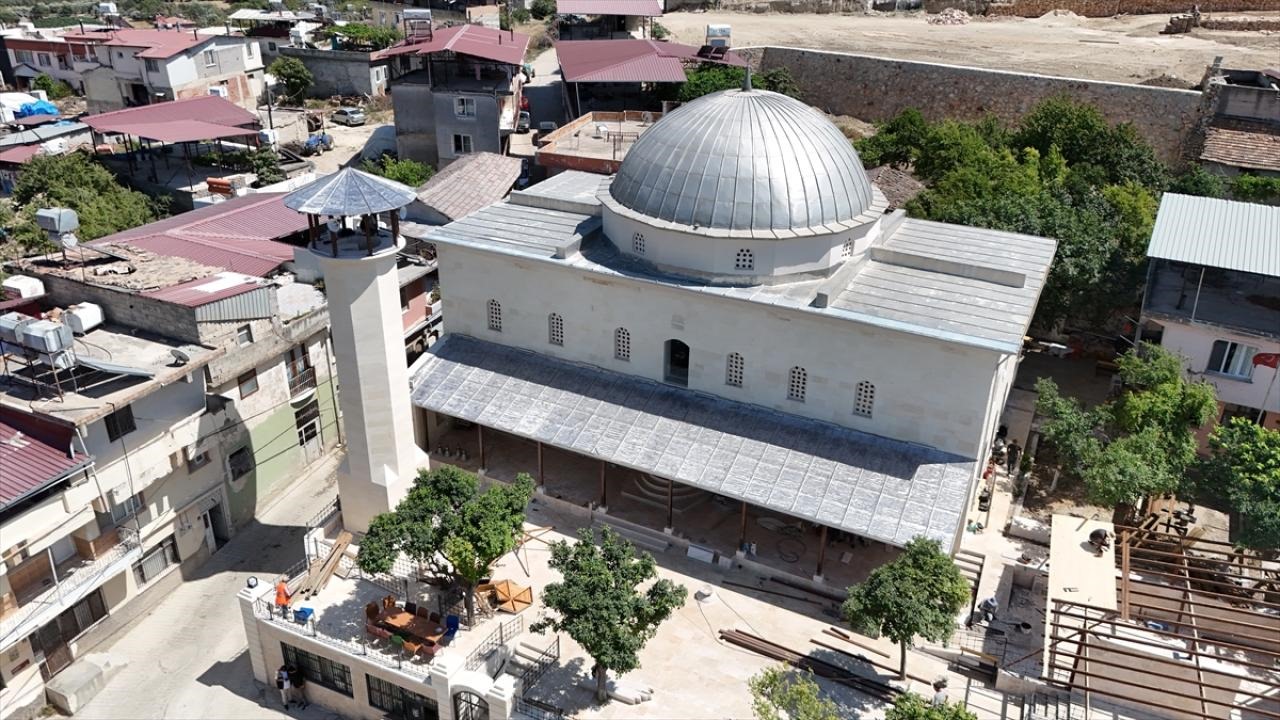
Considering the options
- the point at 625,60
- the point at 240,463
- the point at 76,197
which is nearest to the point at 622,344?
the point at 240,463

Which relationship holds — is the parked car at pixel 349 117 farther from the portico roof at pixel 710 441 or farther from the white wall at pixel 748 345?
the portico roof at pixel 710 441

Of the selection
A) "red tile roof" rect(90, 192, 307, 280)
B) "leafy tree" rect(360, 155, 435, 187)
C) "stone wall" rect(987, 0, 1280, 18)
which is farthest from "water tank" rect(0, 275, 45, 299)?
"stone wall" rect(987, 0, 1280, 18)

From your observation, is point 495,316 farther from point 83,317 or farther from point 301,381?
point 83,317

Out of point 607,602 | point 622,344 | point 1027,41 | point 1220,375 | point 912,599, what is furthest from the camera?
point 1027,41

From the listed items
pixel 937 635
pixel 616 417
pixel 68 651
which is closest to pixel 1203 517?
pixel 937 635

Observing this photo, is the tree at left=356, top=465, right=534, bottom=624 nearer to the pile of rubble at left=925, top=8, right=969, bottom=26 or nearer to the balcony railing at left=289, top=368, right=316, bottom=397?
the balcony railing at left=289, top=368, right=316, bottom=397

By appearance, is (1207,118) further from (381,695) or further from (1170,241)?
(381,695)

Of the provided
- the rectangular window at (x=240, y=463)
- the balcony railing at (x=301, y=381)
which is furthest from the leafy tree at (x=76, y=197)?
the rectangular window at (x=240, y=463)
